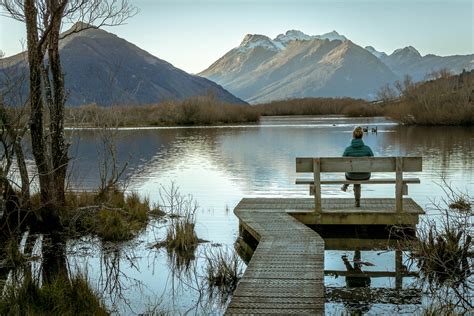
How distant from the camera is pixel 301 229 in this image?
37.6 feet

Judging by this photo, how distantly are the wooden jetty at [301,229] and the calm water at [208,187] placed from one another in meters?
0.48

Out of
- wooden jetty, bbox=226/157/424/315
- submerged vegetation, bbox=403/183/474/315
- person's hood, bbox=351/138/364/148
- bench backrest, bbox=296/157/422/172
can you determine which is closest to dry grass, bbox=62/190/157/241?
wooden jetty, bbox=226/157/424/315

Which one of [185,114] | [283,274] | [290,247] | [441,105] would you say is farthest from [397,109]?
[283,274]

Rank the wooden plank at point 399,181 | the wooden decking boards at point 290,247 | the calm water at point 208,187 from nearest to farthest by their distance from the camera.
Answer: the wooden decking boards at point 290,247
the calm water at point 208,187
the wooden plank at point 399,181

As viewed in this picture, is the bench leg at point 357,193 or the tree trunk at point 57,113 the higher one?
the tree trunk at point 57,113

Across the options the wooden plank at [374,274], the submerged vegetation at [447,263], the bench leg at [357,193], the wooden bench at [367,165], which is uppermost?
the wooden bench at [367,165]

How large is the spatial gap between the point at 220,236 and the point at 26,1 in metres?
5.80

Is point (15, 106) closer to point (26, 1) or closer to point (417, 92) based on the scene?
point (26, 1)

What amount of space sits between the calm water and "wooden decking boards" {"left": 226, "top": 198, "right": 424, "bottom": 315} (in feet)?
1.58

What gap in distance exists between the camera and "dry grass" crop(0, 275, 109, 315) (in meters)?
7.90

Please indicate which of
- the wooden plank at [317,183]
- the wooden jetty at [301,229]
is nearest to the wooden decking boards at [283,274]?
the wooden jetty at [301,229]

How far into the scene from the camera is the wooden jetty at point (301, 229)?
7.71 m

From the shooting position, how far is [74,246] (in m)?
12.3

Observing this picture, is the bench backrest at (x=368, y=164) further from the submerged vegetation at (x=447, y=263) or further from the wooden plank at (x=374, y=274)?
the wooden plank at (x=374, y=274)
